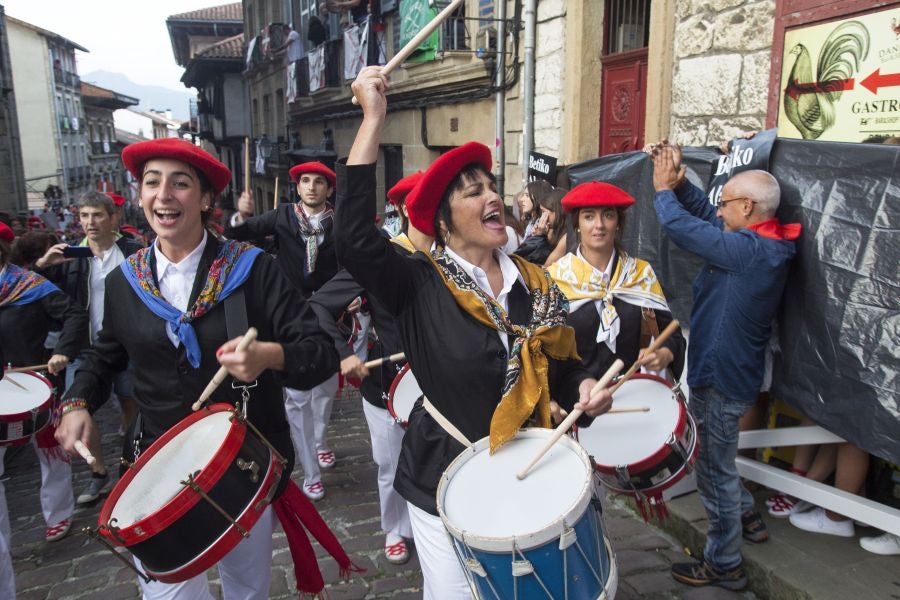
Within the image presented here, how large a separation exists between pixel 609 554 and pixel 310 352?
1216 millimetres

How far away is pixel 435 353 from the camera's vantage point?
2.42 m

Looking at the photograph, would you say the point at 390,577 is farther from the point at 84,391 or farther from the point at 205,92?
the point at 205,92

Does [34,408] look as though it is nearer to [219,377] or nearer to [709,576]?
[219,377]

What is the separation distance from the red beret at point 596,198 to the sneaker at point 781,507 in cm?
194

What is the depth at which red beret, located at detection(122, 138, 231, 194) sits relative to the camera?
8.23 ft

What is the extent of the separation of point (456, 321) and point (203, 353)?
3.05 feet

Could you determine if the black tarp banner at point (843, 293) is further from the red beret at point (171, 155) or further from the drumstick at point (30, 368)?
the drumstick at point (30, 368)

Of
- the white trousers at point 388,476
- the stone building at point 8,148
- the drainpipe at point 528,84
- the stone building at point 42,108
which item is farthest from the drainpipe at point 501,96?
the stone building at point 42,108

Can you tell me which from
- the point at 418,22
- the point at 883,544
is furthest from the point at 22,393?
the point at 418,22

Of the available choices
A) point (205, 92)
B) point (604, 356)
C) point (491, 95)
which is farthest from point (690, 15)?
point (205, 92)

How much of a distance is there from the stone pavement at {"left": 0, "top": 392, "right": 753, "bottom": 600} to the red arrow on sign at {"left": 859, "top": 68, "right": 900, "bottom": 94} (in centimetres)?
308

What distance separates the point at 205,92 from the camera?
37.5 meters

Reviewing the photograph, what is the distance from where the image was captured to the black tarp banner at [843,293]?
3.04 meters

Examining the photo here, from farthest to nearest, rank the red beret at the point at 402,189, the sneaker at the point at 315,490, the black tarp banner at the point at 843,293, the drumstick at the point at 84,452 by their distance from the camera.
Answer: the sneaker at the point at 315,490, the red beret at the point at 402,189, the black tarp banner at the point at 843,293, the drumstick at the point at 84,452
